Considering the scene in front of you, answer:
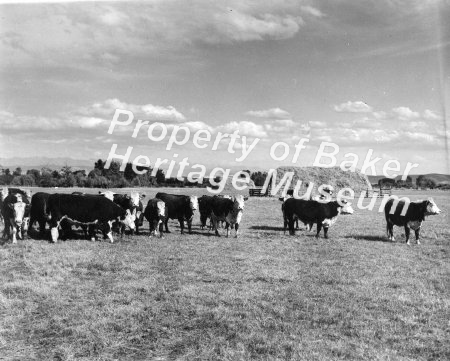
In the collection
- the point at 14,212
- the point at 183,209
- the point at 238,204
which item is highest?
the point at 238,204

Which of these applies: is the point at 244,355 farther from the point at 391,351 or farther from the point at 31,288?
the point at 31,288

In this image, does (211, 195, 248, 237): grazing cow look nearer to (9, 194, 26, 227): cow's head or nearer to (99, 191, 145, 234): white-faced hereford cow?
(99, 191, 145, 234): white-faced hereford cow

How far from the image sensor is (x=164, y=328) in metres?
6.50

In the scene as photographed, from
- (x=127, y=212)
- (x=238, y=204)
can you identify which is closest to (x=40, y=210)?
(x=127, y=212)

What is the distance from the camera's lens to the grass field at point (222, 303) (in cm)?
582

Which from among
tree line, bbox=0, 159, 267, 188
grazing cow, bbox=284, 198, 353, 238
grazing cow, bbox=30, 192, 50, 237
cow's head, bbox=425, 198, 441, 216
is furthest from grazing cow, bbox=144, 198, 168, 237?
tree line, bbox=0, 159, 267, 188

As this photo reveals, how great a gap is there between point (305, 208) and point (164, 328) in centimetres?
1155

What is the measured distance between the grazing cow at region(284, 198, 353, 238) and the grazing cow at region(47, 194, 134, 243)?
22.3ft

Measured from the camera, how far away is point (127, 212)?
52.7 ft

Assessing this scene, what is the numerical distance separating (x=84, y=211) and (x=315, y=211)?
29.0 feet

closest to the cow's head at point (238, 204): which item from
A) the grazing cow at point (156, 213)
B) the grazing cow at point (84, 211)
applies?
the grazing cow at point (156, 213)

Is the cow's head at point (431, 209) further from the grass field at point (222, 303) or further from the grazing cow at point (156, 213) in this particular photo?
the grazing cow at point (156, 213)

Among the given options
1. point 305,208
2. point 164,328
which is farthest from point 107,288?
point 305,208

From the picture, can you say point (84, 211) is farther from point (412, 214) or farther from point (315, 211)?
point (412, 214)
